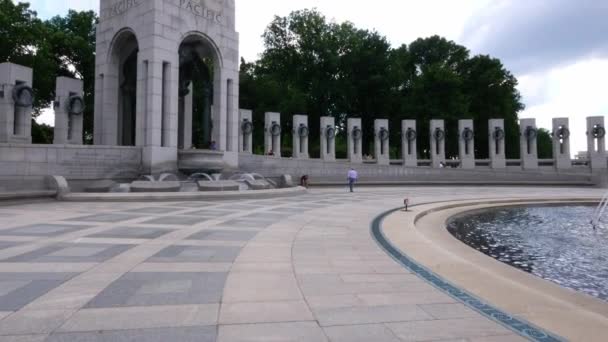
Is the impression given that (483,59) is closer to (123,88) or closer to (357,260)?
(123,88)

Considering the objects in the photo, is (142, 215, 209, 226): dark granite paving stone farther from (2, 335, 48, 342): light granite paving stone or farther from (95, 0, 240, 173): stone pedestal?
(95, 0, 240, 173): stone pedestal

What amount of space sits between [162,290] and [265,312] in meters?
1.77

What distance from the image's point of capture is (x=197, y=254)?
775 cm

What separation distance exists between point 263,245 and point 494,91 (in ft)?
189

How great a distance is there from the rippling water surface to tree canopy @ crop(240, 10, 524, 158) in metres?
37.1

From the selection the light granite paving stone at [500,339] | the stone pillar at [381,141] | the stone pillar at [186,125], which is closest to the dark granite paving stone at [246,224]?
the light granite paving stone at [500,339]

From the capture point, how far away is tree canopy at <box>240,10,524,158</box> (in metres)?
53.5

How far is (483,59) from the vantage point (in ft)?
191

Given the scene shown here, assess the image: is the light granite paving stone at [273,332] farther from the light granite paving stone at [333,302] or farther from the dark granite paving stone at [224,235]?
the dark granite paving stone at [224,235]

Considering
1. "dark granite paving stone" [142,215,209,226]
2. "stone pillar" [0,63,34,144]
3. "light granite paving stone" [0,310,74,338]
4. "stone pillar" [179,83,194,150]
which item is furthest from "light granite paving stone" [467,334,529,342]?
"stone pillar" [0,63,34,144]

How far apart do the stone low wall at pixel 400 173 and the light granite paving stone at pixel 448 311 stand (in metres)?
25.8

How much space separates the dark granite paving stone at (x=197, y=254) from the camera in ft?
24.0

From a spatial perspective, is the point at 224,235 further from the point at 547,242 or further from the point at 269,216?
the point at 547,242

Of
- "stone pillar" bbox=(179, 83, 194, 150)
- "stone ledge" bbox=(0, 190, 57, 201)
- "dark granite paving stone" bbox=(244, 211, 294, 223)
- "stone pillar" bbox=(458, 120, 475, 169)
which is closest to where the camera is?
"dark granite paving stone" bbox=(244, 211, 294, 223)
